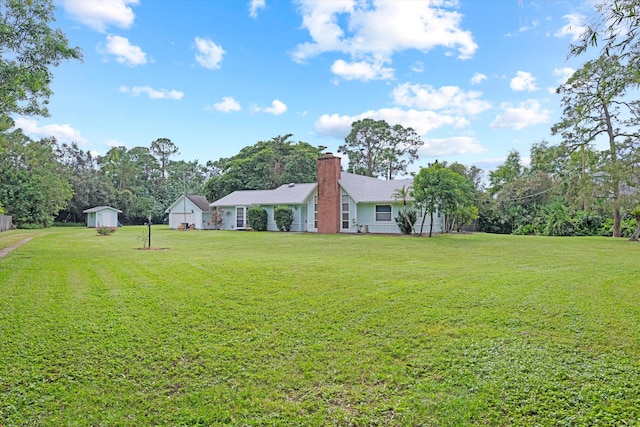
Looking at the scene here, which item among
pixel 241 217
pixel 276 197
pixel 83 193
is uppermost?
pixel 83 193

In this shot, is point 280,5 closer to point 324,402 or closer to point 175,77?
point 175,77

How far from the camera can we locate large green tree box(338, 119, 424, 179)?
4759cm

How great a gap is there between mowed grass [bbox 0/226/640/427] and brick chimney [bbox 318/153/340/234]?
58.6 ft

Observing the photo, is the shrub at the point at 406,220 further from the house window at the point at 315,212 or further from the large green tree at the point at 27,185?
the large green tree at the point at 27,185

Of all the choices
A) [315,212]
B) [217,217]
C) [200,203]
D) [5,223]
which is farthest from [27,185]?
[315,212]

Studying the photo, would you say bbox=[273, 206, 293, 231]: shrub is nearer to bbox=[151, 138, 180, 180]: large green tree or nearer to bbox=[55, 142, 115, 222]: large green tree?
bbox=[55, 142, 115, 222]: large green tree

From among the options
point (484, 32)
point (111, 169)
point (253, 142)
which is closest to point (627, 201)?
point (484, 32)

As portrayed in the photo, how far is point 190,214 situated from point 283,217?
36.6 ft

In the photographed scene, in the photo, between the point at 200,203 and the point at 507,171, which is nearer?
the point at 200,203

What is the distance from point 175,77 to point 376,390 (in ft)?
62.4

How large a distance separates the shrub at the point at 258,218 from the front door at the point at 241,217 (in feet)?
6.99

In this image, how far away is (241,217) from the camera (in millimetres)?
32000

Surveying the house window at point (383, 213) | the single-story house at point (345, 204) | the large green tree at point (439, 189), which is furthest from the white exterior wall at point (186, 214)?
the large green tree at point (439, 189)

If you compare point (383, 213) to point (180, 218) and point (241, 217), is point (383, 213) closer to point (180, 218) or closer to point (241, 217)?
point (241, 217)
